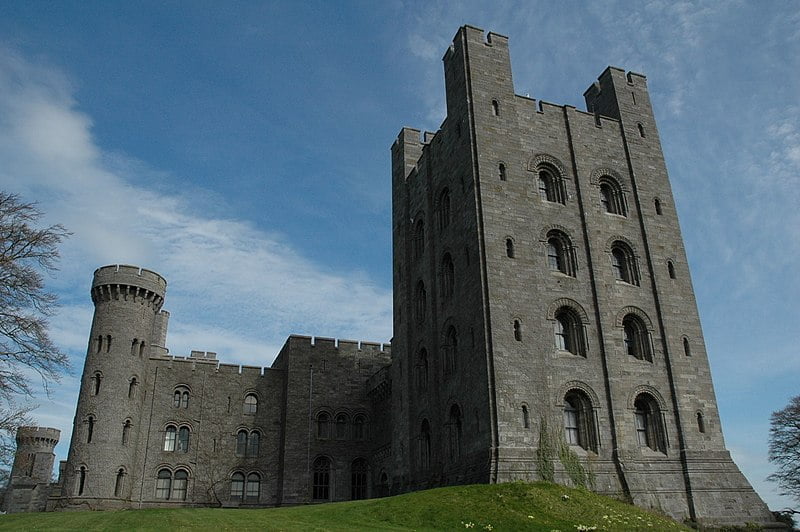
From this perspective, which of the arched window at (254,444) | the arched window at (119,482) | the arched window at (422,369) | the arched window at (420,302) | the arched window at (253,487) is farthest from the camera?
the arched window at (254,444)

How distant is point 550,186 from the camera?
32.0 metres

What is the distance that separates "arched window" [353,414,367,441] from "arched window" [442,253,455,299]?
58.3 ft

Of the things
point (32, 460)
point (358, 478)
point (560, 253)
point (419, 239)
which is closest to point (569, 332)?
point (560, 253)

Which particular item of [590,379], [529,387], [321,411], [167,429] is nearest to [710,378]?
[590,379]

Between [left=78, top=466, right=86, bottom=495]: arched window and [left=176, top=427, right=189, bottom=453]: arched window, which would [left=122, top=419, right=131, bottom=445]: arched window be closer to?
[left=78, top=466, right=86, bottom=495]: arched window

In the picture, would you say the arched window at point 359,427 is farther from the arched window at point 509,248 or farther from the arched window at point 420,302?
the arched window at point 509,248

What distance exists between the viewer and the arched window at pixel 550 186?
104 feet

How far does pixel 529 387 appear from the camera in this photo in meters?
26.4

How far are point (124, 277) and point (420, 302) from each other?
2049 cm

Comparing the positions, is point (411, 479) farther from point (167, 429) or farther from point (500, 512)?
point (167, 429)

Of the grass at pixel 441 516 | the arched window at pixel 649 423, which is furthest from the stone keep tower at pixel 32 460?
the arched window at pixel 649 423

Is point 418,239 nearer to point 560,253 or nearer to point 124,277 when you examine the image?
point 560,253

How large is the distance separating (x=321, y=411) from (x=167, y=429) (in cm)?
1009

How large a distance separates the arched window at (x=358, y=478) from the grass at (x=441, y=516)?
70.5 feet
